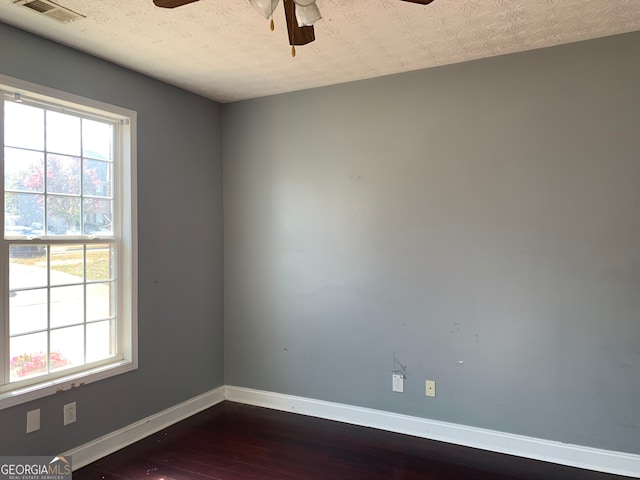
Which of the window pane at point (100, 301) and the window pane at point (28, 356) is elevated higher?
the window pane at point (100, 301)

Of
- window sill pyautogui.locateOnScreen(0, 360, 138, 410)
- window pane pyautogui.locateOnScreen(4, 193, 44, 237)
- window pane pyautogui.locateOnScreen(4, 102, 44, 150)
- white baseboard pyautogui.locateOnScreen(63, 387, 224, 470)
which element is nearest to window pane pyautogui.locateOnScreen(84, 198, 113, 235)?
window pane pyautogui.locateOnScreen(4, 193, 44, 237)

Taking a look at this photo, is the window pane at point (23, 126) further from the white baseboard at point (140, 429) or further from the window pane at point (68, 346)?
the white baseboard at point (140, 429)

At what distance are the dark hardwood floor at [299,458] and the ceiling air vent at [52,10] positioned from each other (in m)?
2.56

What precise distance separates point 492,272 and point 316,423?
5.61 feet

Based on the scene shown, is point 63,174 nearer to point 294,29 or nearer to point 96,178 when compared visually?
point 96,178

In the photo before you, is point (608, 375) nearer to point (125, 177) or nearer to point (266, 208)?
point (266, 208)

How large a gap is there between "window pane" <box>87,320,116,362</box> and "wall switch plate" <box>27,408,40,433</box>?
0.43m

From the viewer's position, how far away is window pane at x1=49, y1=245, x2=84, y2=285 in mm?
2695

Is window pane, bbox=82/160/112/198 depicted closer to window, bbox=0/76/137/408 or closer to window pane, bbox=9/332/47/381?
window, bbox=0/76/137/408

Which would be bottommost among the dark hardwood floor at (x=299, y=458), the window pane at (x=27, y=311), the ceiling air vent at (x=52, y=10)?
the dark hardwood floor at (x=299, y=458)

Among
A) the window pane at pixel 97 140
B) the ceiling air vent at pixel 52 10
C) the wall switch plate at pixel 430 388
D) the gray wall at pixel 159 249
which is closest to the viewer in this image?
the ceiling air vent at pixel 52 10

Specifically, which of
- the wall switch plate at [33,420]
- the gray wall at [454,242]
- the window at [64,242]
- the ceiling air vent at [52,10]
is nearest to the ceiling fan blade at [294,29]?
the ceiling air vent at [52,10]

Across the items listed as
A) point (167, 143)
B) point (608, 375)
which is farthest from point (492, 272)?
point (167, 143)

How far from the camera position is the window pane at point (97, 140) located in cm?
289
